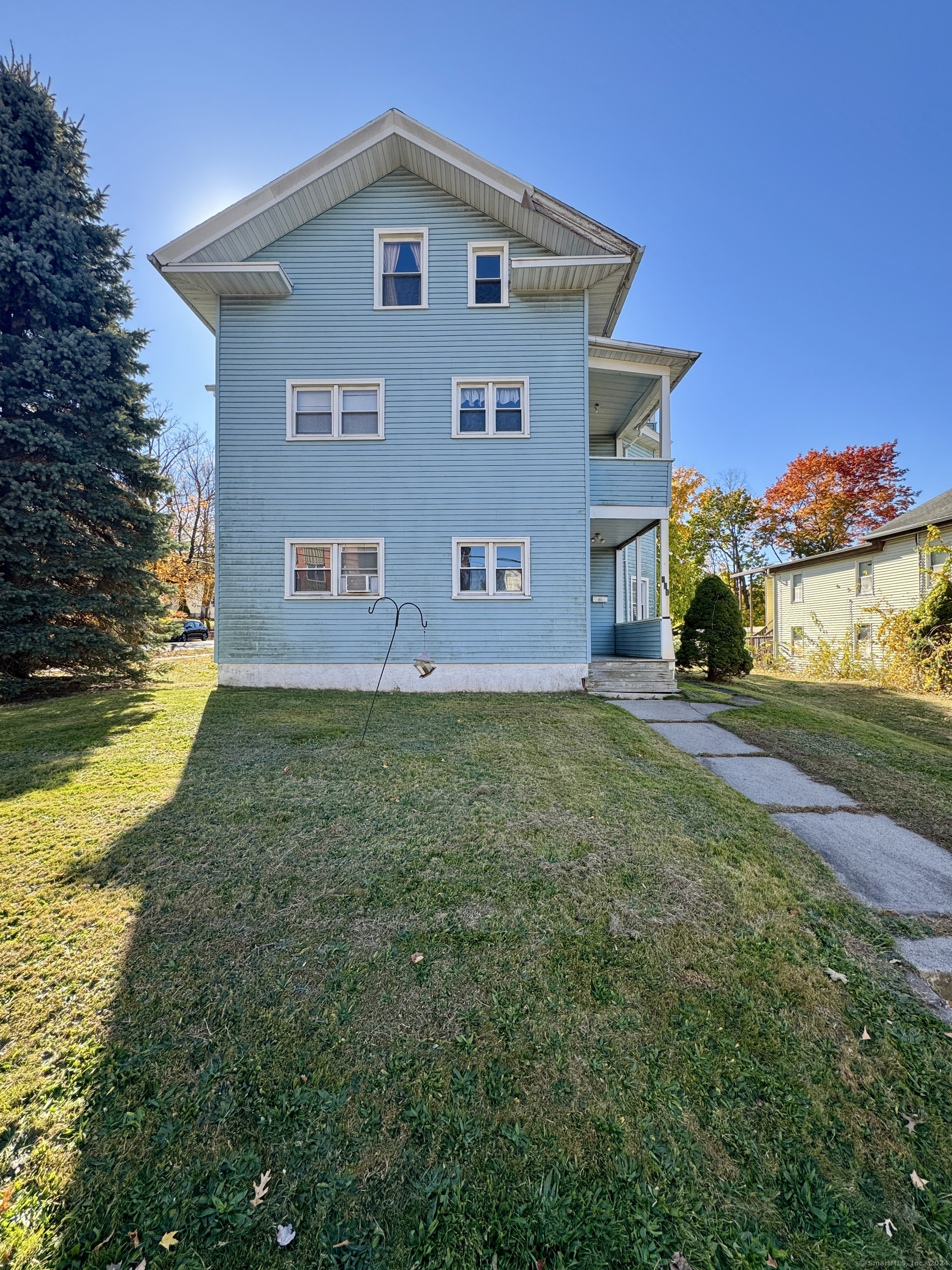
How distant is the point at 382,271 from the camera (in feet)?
34.3

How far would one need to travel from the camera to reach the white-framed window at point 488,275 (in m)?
10.3

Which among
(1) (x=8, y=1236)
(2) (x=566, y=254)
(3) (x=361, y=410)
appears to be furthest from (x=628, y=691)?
(1) (x=8, y=1236)

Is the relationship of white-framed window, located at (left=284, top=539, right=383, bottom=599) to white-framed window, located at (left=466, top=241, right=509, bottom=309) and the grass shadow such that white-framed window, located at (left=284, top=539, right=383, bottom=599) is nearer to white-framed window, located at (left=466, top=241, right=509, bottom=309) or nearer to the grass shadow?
the grass shadow

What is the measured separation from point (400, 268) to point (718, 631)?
10.4 meters

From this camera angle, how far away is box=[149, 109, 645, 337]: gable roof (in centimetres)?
962

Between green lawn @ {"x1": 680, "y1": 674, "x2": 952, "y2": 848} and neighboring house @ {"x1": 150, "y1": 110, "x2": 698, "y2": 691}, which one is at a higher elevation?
neighboring house @ {"x1": 150, "y1": 110, "x2": 698, "y2": 691}

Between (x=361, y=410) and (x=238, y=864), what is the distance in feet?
30.5

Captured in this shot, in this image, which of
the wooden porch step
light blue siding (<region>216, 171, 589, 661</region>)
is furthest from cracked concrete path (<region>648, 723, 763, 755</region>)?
light blue siding (<region>216, 171, 589, 661</region>)

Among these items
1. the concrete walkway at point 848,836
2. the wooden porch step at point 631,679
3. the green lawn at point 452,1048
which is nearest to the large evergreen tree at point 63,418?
the green lawn at point 452,1048

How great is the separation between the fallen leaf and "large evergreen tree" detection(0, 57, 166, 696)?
404 inches

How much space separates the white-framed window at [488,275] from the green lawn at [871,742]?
8.79 meters

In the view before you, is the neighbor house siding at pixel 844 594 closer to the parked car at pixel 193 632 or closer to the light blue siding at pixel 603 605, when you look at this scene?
the light blue siding at pixel 603 605

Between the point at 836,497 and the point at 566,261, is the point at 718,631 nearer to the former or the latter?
the point at 566,261

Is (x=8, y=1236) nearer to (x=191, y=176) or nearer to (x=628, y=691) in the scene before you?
(x=628, y=691)
